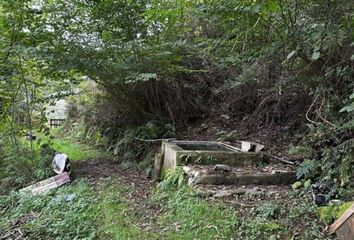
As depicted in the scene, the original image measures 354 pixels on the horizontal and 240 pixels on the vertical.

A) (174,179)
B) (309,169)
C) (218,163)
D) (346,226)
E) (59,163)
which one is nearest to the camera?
(346,226)

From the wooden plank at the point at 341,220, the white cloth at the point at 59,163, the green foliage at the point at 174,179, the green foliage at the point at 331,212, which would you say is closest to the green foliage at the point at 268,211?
the green foliage at the point at 331,212

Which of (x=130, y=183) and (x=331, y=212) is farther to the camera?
(x=130, y=183)

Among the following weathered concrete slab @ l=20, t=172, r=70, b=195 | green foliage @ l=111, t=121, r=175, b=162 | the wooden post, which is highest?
green foliage @ l=111, t=121, r=175, b=162

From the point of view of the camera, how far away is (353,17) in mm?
3010

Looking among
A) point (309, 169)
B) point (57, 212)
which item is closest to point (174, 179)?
point (57, 212)

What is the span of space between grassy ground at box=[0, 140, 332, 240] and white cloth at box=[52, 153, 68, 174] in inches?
16.5

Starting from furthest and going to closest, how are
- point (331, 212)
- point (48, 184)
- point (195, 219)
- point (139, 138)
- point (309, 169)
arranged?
point (139, 138), point (48, 184), point (309, 169), point (195, 219), point (331, 212)

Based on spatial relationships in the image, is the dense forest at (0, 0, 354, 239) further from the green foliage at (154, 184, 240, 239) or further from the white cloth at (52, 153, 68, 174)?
the white cloth at (52, 153, 68, 174)

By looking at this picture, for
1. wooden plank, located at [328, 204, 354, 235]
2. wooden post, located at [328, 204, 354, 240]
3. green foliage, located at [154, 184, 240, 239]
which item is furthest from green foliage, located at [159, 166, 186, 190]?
wooden post, located at [328, 204, 354, 240]

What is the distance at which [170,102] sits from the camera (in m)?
7.48

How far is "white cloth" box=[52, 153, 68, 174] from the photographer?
19.3 ft

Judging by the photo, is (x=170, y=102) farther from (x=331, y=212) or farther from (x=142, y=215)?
(x=331, y=212)

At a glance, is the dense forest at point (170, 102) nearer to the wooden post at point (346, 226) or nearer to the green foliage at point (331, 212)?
the green foliage at point (331, 212)

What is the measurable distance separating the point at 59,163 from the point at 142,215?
2.62 m
